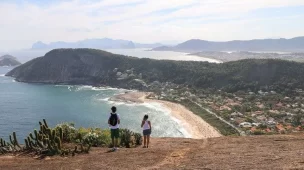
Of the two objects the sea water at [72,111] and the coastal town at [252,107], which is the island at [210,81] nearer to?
the coastal town at [252,107]

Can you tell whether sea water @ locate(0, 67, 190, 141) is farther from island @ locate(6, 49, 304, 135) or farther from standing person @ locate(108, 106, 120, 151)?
standing person @ locate(108, 106, 120, 151)

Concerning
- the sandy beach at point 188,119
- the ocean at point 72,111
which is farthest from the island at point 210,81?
the ocean at point 72,111

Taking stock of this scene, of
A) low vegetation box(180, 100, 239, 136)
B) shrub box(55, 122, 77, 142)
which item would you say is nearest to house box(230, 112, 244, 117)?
low vegetation box(180, 100, 239, 136)

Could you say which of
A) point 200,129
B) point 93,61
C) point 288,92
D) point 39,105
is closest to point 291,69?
point 288,92

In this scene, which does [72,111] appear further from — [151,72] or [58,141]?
[58,141]

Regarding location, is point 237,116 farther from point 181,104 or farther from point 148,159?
point 148,159

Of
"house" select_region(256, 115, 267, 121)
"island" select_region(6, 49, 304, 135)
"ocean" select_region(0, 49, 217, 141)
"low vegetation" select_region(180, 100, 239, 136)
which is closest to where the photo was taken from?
"low vegetation" select_region(180, 100, 239, 136)

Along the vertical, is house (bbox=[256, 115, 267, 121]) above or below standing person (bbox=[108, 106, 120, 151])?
below
